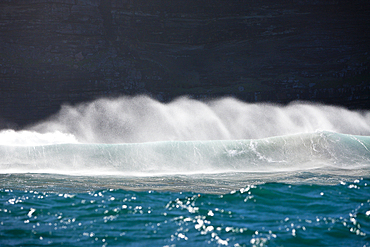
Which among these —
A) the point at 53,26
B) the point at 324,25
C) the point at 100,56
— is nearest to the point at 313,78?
the point at 324,25

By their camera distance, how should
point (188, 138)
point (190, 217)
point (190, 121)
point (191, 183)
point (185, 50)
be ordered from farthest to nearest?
point (185, 50)
point (190, 121)
point (188, 138)
point (191, 183)
point (190, 217)

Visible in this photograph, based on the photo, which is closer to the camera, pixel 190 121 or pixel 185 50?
pixel 190 121

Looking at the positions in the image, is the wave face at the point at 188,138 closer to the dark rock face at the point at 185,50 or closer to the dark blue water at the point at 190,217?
the dark rock face at the point at 185,50

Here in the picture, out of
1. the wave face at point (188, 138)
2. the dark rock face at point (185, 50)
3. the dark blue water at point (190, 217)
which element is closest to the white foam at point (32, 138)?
the wave face at point (188, 138)

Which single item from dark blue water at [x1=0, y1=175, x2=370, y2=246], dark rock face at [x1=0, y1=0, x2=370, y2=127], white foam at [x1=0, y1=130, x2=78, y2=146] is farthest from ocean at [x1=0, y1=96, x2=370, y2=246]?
dark rock face at [x1=0, y1=0, x2=370, y2=127]

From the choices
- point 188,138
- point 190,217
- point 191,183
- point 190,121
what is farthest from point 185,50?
point 190,217

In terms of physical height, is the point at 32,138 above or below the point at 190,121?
below

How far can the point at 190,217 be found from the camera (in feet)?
14.2

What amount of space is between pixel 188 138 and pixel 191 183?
7.67 m

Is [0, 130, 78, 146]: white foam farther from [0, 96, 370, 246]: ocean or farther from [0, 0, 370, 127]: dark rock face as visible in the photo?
[0, 0, 370, 127]: dark rock face

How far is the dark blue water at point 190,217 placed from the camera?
11.7ft

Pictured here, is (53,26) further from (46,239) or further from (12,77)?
(46,239)

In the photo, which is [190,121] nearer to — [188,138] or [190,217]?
[188,138]

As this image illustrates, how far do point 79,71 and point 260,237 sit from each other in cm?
1664
